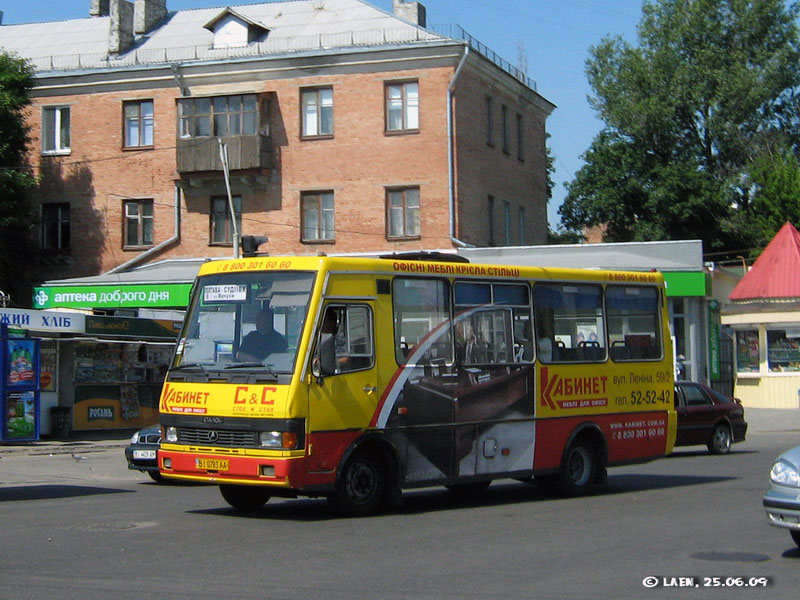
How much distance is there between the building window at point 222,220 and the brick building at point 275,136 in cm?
5

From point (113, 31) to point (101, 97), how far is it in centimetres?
282

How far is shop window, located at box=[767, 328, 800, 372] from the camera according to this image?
3784 centimetres

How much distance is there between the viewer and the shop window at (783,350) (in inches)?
1490

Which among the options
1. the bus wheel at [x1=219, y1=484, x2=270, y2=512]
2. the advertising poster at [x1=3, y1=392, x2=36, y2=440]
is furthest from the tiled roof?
A: the bus wheel at [x1=219, y1=484, x2=270, y2=512]

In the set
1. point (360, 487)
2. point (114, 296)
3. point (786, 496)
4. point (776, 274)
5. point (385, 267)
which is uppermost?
point (776, 274)

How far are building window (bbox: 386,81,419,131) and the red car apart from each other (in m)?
18.1

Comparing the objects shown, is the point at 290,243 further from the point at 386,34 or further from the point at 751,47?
the point at 751,47

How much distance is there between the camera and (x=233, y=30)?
4203 cm

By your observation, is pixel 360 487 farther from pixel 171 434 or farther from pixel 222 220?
pixel 222 220

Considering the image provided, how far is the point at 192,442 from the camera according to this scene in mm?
12398

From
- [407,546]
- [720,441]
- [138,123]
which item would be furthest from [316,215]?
[407,546]

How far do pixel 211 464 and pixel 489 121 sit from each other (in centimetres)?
3096

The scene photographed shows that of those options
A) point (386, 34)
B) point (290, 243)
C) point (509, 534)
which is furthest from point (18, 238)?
point (509, 534)

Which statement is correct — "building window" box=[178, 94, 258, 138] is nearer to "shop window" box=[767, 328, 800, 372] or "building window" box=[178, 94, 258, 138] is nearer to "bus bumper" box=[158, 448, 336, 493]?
"shop window" box=[767, 328, 800, 372]
